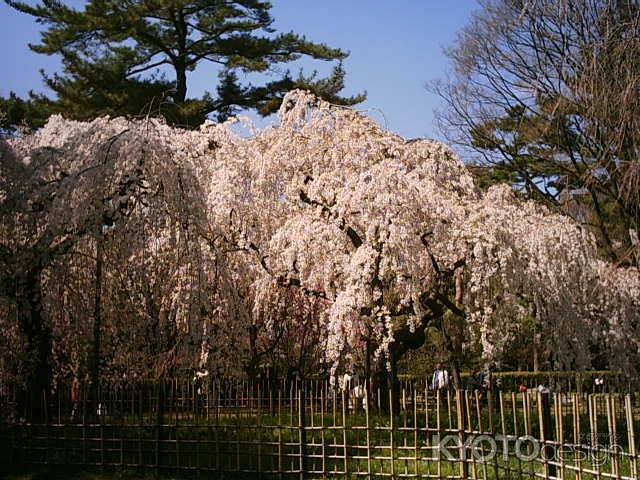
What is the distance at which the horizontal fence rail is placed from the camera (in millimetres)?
6691

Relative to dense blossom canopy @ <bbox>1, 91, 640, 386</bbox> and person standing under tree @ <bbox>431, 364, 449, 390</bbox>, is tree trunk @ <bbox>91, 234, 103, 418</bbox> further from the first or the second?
person standing under tree @ <bbox>431, 364, 449, 390</bbox>

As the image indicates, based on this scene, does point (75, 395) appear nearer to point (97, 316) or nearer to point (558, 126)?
point (97, 316)

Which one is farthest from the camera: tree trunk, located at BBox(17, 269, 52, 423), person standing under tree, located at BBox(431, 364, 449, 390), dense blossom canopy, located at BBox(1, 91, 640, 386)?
person standing under tree, located at BBox(431, 364, 449, 390)

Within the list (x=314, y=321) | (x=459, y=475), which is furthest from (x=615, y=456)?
(x=314, y=321)

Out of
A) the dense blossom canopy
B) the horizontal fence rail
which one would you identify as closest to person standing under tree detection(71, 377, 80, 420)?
the horizontal fence rail

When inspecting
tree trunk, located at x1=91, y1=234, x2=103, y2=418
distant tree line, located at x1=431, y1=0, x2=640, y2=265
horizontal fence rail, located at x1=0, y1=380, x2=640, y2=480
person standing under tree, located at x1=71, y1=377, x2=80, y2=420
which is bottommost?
horizontal fence rail, located at x1=0, y1=380, x2=640, y2=480

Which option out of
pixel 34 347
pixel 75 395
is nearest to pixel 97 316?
pixel 34 347

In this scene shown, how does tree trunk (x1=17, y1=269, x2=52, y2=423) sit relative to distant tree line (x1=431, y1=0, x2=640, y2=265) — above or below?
below

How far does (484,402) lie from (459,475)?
6025 millimetres

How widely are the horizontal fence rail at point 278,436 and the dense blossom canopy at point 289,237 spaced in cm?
111

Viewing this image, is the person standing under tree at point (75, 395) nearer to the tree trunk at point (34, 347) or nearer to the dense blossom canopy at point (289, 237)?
the tree trunk at point (34, 347)

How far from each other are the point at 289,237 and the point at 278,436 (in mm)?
3362

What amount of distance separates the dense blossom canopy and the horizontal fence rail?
1.11m

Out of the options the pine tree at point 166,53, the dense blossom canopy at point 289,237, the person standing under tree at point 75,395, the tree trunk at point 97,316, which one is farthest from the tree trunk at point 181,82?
the tree trunk at point 97,316
